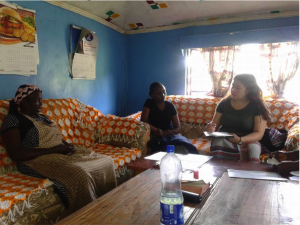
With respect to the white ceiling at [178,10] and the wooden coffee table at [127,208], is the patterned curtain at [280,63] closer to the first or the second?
the white ceiling at [178,10]

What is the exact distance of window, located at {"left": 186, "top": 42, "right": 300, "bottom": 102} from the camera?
316 cm

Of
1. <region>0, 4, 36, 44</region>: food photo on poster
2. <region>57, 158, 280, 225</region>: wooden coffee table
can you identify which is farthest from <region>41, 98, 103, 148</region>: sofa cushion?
<region>57, 158, 280, 225</region>: wooden coffee table

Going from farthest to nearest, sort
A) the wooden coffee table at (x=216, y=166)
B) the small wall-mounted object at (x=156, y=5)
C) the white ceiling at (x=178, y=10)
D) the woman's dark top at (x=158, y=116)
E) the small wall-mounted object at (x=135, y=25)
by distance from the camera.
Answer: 1. the small wall-mounted object at (x=135, y=25)
2. the small wall-mounted object at (x=156, y=5)
3. the white ceiling at (x=178, y=10)
4. the woman's dark top at (x=158, y=116)
5. the wooden coffee table at (x=216, y=166)

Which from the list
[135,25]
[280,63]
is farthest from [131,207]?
[135,25]

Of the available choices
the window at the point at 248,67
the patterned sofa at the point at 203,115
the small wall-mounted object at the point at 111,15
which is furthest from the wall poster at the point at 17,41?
the window at the point at 248,67

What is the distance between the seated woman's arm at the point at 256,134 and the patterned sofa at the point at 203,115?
57 cm

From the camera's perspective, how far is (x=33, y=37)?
239 centimetres

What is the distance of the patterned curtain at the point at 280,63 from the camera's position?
309 cm

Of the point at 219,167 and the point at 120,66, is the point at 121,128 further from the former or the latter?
the point at 120,66

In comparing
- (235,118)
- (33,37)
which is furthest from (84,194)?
(33,37)

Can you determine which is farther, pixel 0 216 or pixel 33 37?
pixel 33 37

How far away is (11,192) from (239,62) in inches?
119

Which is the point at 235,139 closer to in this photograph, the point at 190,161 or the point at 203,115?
the point at 190,161

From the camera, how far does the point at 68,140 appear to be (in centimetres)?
236
